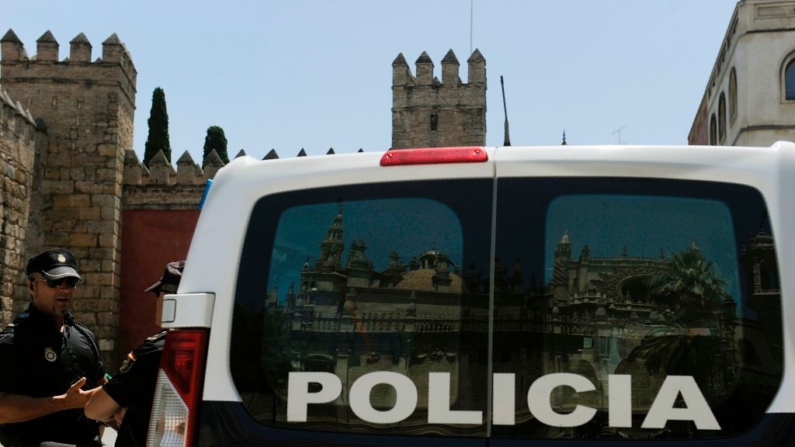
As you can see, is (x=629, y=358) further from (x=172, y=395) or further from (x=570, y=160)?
(x=172, y=395)

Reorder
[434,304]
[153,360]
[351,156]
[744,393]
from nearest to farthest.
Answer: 1. [744,393]
2. [434,304]
3. [351,156]
4. [153,360]

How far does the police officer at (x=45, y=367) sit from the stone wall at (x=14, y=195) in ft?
42.6

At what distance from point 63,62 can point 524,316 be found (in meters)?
17.9

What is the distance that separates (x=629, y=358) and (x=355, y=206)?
0.71m

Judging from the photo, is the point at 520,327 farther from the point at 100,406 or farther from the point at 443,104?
the point at 443,104

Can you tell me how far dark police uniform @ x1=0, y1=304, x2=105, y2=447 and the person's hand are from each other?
204 mm

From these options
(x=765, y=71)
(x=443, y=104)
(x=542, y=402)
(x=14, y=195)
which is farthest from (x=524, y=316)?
(x=443, y=104)

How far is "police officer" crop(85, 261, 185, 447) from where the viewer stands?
111 inches

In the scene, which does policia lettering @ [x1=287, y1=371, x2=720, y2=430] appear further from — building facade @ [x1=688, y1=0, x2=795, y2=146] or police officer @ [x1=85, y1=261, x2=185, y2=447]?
building facade @ [x1=688, y1=0, x2=795, y2=146]

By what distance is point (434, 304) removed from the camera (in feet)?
6.86

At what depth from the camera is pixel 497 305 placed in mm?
2047

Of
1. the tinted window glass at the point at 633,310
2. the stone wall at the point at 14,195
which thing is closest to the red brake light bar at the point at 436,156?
the tinted window glass at the point at 633,310

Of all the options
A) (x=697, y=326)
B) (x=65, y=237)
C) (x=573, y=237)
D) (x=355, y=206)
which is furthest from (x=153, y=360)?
(x=65, y=237)

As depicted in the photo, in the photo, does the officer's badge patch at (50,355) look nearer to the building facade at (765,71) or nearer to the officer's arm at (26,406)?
the officer's arm at (26,406)
